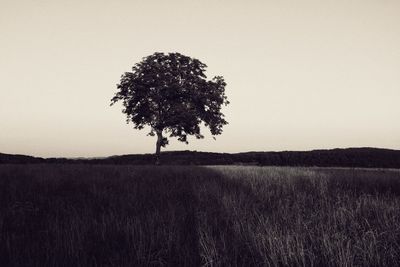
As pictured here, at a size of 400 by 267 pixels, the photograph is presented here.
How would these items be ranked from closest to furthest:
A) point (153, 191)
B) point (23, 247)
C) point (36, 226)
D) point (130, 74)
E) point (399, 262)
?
point (399, 262) < point (23, 247) < point (36, 226) < point (153, 191) < point (130, 74)

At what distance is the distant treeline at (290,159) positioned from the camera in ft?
97.4

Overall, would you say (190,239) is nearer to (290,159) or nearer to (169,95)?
→ (169,95)

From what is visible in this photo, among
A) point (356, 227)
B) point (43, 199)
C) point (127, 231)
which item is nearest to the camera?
point (127, 231)

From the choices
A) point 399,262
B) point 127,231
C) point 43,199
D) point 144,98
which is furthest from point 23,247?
point 144,98

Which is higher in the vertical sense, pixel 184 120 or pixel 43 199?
pixel 184 120

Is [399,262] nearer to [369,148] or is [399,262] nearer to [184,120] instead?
[184,120]

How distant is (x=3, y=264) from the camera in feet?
8.39

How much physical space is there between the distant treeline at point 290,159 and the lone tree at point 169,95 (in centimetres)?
542

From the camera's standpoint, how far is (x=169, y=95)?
2769cm

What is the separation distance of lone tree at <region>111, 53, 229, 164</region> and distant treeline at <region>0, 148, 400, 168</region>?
5.42 meters

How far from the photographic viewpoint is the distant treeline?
1169 inches

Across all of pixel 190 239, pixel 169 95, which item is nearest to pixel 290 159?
pixel 169 95

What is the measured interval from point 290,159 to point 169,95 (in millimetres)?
14930

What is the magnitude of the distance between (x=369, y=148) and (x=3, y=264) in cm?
3889
